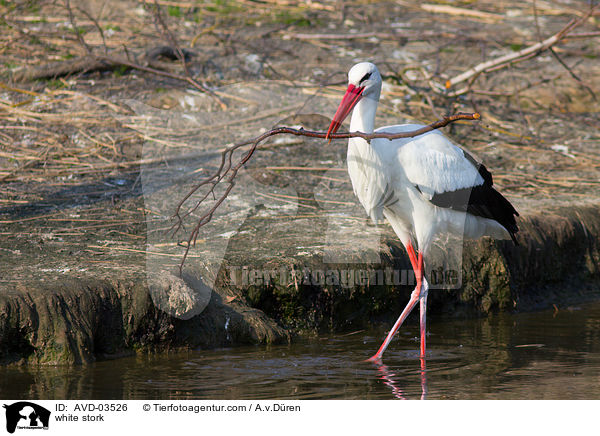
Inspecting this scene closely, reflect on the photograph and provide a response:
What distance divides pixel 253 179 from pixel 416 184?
8.94 feet

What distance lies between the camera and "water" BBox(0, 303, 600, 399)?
4207mm

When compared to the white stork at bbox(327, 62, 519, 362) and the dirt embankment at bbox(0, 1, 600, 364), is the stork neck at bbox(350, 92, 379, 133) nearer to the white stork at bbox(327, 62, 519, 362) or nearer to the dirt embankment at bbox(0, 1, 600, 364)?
the white stork at bbox(327, 62, 519, 362)

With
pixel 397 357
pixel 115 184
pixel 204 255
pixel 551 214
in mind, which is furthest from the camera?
pixel 115 184

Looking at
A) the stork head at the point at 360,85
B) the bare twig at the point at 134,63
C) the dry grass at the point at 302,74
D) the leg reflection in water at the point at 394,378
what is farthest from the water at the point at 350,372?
the bare twig at the point at 134,63

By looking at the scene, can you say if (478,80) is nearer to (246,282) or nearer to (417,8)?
(417,8)

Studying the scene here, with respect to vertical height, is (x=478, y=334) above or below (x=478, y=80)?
below

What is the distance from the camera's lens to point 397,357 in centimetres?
510

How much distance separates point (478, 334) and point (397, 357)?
0.89m

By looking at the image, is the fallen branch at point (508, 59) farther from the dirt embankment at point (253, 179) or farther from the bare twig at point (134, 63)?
the bare twig at point (134, 63)

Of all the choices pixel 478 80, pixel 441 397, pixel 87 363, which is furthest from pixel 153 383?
pixel 478 80

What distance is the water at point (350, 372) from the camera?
13.8 ft

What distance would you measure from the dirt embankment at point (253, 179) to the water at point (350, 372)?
20 cm

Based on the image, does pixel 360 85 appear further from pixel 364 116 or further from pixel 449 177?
pixel 449 177
